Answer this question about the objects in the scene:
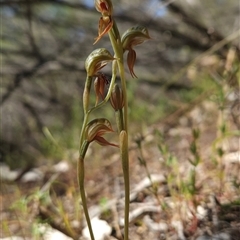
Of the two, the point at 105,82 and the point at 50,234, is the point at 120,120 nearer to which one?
the point at 105,82

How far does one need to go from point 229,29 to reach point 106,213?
2937 millimetres

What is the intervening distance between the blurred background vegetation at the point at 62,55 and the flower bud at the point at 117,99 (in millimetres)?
2093

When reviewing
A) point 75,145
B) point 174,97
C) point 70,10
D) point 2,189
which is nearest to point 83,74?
point 70,10

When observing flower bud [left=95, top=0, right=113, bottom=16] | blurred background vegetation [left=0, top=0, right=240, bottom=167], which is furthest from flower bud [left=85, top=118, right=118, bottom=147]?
blurred background vegetation [left=0, top=0, right=240, bottom=167]

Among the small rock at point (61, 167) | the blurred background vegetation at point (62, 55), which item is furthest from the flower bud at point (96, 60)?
the blurred background vegetation at point (62, 55)

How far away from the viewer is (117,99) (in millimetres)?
874

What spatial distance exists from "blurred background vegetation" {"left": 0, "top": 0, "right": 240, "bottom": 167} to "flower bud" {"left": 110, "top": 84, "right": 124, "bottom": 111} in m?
2.09

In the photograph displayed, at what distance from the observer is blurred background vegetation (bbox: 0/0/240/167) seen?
10.4 ft

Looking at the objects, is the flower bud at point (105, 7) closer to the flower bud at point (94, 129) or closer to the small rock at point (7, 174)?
the flower bud at point (94, 129)

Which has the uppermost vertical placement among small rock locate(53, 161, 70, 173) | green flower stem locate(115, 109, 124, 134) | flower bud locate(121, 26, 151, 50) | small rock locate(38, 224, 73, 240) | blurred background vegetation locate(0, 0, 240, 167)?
blurred background vegetation locate(0, 0, 240, 167)

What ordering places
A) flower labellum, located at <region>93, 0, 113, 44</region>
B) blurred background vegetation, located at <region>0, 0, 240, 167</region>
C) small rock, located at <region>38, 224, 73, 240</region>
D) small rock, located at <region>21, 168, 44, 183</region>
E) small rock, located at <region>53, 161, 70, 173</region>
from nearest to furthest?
flower labellum, located at <region>93, 0, 113, 44</region>, small rock, located at <region>38, 224, 73, 240</region>, small rock, located at <region>53, 161, 70, 173</region>, small rock, located at <region>21, 168, 44, 183</region>, blurred background vegetation, located at <region>0, 0, 240, 167</region>

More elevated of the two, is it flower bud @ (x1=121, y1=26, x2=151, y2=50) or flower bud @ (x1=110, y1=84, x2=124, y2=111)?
flower bud @ (x1=121, y1=26, x2=151, y2=50)

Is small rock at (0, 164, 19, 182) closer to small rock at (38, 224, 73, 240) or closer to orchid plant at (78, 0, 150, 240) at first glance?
small rock at (38, 224, 73, 240)

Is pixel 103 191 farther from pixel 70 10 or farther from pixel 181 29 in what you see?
pixel 181 29
